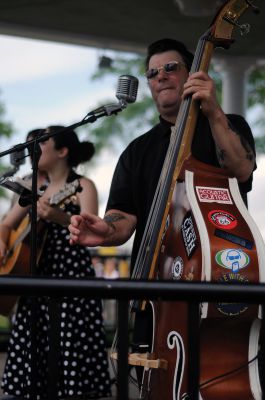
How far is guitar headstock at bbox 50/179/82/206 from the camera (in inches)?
162

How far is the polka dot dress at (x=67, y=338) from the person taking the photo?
4.39 meters

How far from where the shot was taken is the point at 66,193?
13.6 ft

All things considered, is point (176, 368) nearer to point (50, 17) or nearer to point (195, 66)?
point (195, 66)

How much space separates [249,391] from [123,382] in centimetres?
68

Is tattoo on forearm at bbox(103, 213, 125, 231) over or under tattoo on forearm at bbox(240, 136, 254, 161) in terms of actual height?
under

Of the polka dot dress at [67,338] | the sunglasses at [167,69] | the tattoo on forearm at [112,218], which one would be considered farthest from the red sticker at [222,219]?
the polka dot dress at [67,338]

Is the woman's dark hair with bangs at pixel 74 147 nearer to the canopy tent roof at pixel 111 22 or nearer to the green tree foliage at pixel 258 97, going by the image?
the canopy tent roof at pixel 111 22

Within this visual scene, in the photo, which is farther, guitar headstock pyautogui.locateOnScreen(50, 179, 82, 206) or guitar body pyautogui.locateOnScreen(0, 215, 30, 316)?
guitar body pyautogui.locateOnScreen(0, 215, 30, 316)

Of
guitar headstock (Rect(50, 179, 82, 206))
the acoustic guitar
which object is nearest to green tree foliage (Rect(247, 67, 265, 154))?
the acoustic guitar

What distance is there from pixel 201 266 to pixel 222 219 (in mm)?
176

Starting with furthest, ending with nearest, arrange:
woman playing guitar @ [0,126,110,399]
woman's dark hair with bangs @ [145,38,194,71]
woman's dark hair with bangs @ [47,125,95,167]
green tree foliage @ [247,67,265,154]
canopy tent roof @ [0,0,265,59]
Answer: green tree foliage @ [247,67,265,154]
canopy tent roof @ [0,0,265,59]
woman's dark hair with bangs @ [47,125,95,167]
woman playing guitar @ [0,126,110,399]
woman's dark hair with bangs @ [145,38,194,71]

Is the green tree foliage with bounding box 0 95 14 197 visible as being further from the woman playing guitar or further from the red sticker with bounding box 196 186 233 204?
the red sticker with bounding box 196 186 233 204

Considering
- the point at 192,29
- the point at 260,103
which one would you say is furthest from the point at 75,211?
the point at 260,103

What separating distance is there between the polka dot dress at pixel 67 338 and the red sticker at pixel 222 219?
2.21 metres
